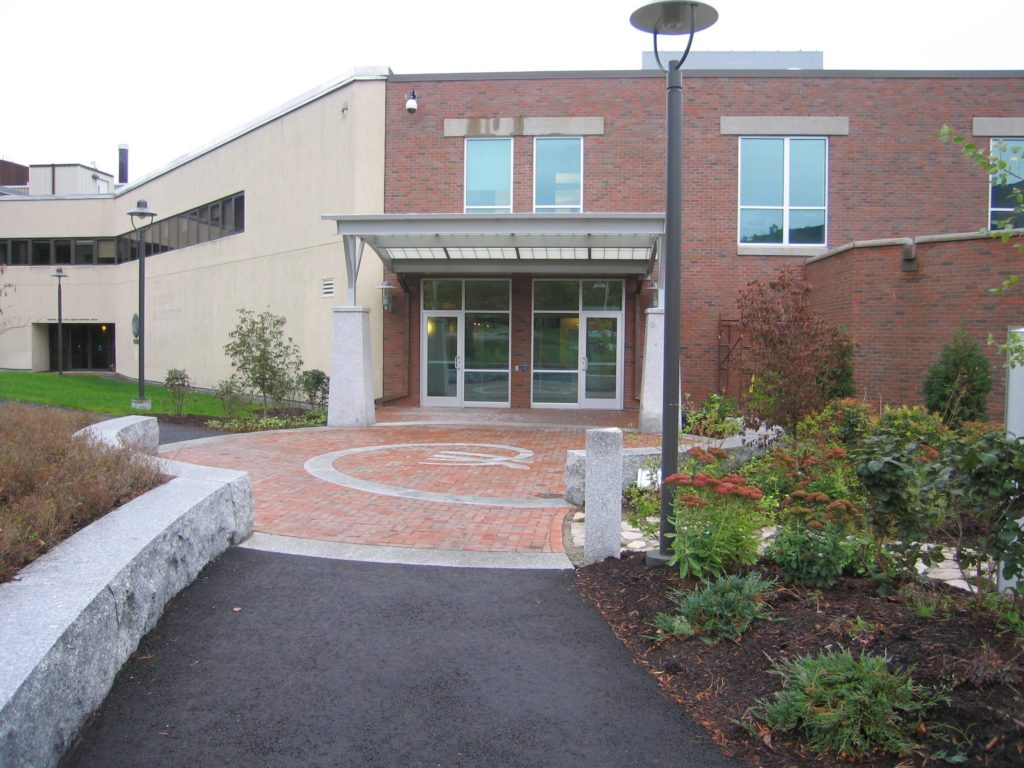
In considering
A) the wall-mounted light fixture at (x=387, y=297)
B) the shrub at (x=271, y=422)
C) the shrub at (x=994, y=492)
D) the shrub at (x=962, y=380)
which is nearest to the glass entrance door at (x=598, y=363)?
the wall-mounted light fixture at (x=387, y=297)

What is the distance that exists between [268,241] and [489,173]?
23.2ft

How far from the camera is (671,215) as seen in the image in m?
5.37

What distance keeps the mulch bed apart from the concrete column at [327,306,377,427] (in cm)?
1045

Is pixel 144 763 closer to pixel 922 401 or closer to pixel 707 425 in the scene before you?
pixel 707 425

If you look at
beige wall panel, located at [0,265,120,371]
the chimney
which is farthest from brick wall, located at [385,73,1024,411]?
the chimney

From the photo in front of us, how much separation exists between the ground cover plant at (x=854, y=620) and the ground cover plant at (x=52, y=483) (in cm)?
336

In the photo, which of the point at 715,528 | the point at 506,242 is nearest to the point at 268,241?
the point at 506,242

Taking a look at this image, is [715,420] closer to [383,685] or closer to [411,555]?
[411,555]

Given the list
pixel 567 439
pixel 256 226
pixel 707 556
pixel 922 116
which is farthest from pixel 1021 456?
pixel 256 226

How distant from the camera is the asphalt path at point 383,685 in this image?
325 centimetres

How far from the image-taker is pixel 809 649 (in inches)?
151

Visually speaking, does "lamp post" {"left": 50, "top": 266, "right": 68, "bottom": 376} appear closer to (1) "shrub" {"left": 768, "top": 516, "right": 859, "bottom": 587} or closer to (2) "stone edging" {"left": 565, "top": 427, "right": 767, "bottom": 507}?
(2) "stone edging" {"left": 565, "top": 427, "right": 767, "bottom": 507}

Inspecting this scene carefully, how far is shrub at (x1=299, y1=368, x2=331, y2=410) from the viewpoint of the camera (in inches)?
680

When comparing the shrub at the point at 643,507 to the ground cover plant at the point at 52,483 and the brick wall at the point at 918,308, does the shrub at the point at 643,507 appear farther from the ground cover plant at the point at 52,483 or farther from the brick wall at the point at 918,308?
the brick wall at the point at 918,308
